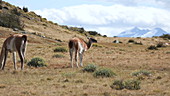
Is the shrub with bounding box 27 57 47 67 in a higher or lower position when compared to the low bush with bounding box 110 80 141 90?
higher

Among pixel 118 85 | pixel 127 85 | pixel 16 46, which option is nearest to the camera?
pixel 127 85

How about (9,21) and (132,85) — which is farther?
(9,21)

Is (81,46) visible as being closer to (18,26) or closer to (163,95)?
(163,95)

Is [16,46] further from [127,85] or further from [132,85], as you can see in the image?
[132,85]

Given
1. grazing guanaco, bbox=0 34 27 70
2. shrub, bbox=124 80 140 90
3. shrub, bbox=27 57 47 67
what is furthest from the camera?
shrub, bbox=27 57 47 67

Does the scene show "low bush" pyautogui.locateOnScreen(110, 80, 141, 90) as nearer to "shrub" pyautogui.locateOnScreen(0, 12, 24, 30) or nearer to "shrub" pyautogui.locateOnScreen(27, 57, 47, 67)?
"shrub" pyautogui.locateOnScreen(27, 57, 47, 67)

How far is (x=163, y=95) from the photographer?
41.0ft

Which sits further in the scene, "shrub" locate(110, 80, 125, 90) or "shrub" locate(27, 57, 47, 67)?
"shrub" locate(27, 57, 47, 67)

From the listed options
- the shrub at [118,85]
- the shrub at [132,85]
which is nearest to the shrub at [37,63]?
the shrub at [118,85]

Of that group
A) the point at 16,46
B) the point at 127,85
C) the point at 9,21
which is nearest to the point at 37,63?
the point at 16,46

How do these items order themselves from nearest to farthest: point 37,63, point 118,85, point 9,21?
point 118,85
point 37,63
point 9,21

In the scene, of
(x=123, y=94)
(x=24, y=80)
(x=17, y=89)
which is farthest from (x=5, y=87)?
(x=123, y=94)

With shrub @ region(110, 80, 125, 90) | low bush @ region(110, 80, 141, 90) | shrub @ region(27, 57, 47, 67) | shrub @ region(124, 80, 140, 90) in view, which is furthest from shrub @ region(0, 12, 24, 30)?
shrub @ region(124, 80, 140, 90)

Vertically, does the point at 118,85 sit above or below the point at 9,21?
below
